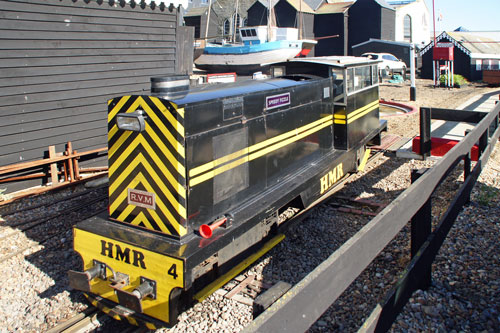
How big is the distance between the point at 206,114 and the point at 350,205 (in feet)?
12.0

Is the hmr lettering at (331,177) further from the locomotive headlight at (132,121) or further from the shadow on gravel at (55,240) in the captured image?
the shadow on gravel at (55,240)

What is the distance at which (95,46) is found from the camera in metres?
9.30

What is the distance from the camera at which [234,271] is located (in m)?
4.89

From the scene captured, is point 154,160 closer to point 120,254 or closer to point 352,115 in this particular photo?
point 120,254

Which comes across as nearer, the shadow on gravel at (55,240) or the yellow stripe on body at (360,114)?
the shadow on gravel at (55,240)

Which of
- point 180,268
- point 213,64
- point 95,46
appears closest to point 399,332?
point 180,268

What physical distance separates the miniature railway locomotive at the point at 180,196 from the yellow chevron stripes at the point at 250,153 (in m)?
0.01

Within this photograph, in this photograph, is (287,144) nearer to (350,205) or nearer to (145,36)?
(350,205)

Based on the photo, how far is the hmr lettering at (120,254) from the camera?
4.15m

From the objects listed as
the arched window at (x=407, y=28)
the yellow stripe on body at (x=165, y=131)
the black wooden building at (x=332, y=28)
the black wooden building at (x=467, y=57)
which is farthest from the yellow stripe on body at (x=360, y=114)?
the arched window at (x=407, y=28)

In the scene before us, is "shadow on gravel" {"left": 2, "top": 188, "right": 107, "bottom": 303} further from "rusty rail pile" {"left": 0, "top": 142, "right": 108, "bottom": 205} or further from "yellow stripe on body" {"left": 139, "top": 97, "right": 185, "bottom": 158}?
"yellow stripe on body" {"left": 139, "top": 97, "right": 185, "bottom": 158}

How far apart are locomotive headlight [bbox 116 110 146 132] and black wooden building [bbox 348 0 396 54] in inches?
1488

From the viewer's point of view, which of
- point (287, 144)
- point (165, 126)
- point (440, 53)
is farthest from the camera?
point (440, 53)

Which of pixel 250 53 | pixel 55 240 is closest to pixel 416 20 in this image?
pixel 250 53
